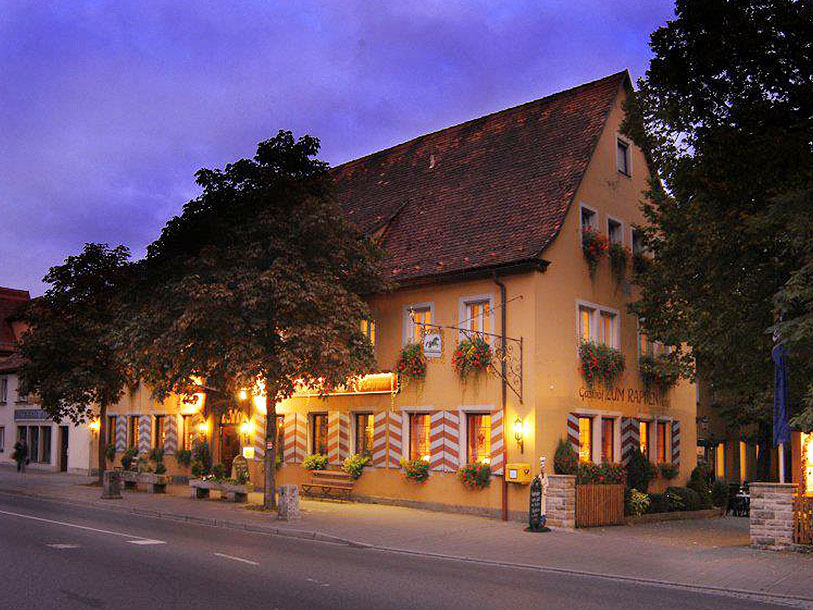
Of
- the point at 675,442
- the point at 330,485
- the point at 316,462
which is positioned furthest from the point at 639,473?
the point at 316,462

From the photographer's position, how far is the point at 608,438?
2600 centimetres

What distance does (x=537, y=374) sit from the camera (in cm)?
2319

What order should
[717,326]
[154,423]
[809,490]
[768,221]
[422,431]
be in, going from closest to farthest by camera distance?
[768,221], [809,490], [717,326], [422,431], [154,423]

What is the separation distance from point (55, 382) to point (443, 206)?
1429 centimetres

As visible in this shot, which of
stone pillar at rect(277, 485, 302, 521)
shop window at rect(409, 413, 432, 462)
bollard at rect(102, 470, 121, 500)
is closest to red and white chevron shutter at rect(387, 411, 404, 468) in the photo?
shop window at rect(409, 413, 432, 462)

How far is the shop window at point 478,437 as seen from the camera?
24.1 m

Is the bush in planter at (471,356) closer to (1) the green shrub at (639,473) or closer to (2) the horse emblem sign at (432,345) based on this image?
(2) the horse emblem sign at (432,345)

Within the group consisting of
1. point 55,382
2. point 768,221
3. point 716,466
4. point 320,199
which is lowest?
point 716,466

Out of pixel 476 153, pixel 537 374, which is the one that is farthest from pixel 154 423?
pixel 537 374

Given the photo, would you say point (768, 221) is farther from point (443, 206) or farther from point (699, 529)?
point (443, 206)

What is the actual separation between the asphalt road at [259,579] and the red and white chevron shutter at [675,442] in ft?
48.7

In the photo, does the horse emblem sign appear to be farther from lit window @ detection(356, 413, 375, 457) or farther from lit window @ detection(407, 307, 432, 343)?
lit window @ detection(356, 413, 375, 457)

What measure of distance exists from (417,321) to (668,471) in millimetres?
9116

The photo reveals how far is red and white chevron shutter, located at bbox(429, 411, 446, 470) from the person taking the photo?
977 inches
